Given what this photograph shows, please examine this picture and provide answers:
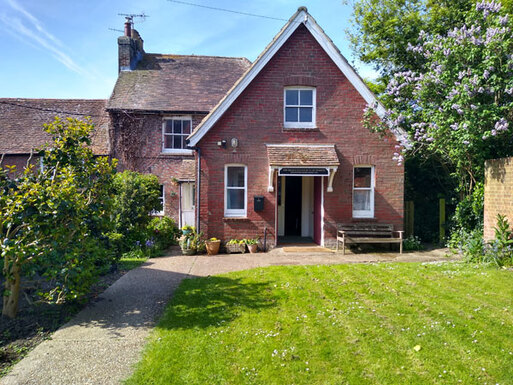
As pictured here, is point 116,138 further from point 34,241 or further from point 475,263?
point 475,263

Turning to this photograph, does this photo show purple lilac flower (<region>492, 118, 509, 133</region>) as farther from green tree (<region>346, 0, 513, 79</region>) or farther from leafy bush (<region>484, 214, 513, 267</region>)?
green tree (<region>346, 0, 513, 79</region>)

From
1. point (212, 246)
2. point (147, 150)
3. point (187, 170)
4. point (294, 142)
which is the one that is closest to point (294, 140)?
point (294, 142)

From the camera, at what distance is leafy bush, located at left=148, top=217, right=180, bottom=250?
1266 cm

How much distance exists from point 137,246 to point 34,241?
22.4 ft

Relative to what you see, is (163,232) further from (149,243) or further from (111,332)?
(111,332)

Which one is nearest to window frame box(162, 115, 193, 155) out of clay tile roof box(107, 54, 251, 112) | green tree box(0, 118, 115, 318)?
clay tile roof box(107, 54, 251, 112)

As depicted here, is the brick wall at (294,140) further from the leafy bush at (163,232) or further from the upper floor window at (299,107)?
the leafy bush at (163,232)

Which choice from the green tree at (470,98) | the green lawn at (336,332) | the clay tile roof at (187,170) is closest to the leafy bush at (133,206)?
the clay tile roof at (187,170)

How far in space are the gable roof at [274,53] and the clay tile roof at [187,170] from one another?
4070 mm

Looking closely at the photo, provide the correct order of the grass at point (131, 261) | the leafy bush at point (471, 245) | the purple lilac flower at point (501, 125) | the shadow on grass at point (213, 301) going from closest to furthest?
the shadow on grass at point (213, 301) → the purple lilac flower at point (501, 125) → the leafy bush at point (471, 245) → the grass at point (131, 261)

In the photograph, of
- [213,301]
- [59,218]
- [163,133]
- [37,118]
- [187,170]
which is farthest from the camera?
[37,118]

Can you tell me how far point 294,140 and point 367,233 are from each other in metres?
4.15

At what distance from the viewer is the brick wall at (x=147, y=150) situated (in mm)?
16828

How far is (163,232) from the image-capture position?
13.2 meters
